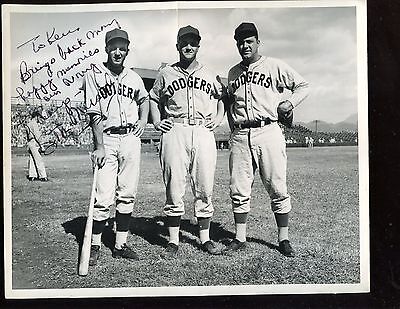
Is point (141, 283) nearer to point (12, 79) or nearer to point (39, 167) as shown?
point (39, 167)

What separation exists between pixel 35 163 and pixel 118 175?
17 centimetres

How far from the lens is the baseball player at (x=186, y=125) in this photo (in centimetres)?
148

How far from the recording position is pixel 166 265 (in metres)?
1.49

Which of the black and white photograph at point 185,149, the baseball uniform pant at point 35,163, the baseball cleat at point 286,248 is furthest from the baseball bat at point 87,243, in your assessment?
the baseball cleat at point 286,248

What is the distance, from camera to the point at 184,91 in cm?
148

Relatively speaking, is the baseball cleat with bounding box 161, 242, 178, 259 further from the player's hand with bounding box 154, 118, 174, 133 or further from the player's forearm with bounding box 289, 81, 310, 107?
the player's forearm with bounding box 289, 81, 310, 107

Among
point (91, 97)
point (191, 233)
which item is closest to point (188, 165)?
point (191, 233)

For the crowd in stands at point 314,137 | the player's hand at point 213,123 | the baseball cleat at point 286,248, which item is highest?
the player's hand at point 213,123

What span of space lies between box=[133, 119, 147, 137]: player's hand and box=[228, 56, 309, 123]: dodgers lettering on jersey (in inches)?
6.9

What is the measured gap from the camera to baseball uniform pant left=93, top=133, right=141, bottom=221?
4.86 feet

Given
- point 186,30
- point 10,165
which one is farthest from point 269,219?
point 10,165

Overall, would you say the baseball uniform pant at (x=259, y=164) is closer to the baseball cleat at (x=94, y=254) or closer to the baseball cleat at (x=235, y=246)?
the baseball cleat at (x=235, y=246)

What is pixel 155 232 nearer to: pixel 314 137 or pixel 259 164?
pixel 259 164

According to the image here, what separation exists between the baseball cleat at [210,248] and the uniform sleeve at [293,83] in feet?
1.07
